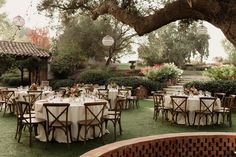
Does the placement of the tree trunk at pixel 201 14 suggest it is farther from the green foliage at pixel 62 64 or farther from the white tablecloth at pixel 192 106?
the green foliage at pixel 62 64

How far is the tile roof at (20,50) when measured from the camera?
64.0 ft

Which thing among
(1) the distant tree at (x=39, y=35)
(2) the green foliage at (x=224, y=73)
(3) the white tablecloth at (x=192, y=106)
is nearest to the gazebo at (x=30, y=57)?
(2) the green foliage at (x=224, y=73)

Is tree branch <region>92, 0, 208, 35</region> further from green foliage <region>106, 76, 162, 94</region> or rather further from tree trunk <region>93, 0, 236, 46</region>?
green foliage <region>106, 76, 162, 94</region>

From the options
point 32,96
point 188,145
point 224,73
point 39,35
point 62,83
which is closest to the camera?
point 188,145

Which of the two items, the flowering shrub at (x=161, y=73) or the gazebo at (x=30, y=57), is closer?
the gazebo at (x=30, y=57)

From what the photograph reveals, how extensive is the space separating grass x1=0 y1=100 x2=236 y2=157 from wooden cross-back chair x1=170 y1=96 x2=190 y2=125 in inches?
13.2

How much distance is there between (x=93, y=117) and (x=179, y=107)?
3.31m

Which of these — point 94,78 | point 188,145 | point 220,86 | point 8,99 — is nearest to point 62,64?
point 94,78

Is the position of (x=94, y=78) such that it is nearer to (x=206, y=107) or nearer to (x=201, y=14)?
(x=206, y=107)

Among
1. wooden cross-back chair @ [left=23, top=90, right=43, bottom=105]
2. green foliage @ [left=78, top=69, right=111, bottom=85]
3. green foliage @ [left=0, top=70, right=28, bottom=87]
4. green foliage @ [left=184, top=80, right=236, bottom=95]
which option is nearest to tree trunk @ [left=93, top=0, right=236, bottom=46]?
wooden cross-back chair @ [left=23, top=90, right=43, bottom=105]

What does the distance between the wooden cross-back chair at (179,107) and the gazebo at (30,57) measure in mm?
11017

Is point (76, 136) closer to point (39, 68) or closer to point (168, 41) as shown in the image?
point (39, 68)

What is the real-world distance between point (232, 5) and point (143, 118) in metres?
7.75

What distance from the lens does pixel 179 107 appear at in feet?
33.3
